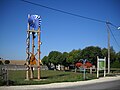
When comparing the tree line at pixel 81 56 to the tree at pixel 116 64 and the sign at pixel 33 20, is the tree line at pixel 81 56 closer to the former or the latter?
the tree at pixel 116 64

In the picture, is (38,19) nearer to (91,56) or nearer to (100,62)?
(100,62)

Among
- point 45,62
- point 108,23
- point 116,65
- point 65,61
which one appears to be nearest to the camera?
point 108,23

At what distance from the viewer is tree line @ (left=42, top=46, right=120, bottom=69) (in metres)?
70.1

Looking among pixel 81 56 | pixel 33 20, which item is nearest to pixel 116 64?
pixel 81 56

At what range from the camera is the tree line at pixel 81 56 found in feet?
230

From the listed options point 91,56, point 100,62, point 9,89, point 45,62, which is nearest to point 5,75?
point 9,89

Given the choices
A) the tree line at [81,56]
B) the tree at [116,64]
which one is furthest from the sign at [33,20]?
the tree at [116,64]

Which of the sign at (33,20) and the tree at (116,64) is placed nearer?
the sign at (33,20)

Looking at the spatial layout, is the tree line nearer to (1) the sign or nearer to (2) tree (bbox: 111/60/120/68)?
(2) tree (bbox: 111/60/120/68)

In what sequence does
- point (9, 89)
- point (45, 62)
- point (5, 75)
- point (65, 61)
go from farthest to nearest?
point (45, 62), point (65, 61), point (5, 75), point (9, 89)

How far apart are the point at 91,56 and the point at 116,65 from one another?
26.2 m

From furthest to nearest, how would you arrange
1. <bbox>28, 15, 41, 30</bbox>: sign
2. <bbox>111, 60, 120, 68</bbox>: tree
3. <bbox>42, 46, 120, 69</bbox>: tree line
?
<bbox>111, 60, 120, 68</bbox>: tree < <bbox>42, 46, 120, 69</bbox>: tree line < <bbox>28, 15, 41, 30</bbox>: sign

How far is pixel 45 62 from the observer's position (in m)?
126

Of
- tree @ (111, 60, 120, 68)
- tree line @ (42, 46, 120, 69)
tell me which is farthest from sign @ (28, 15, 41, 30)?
tree @ (111, 60, 120, 68)
